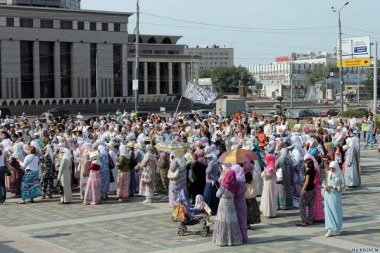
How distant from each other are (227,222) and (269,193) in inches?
113

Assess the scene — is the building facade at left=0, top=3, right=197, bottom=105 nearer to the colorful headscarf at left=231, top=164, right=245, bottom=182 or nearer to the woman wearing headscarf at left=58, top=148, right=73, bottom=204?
the woman wearing headscarf at left=58, top=148, right=73, bottom=204

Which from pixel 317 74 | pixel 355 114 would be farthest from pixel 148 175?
pixel 317 74

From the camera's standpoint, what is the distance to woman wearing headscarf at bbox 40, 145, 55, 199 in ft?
57.0

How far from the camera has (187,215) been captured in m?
12.6

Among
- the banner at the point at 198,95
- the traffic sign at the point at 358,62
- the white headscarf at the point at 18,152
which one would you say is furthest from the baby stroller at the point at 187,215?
the traffic sign at the point at 358,62

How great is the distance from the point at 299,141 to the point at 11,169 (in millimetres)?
8290

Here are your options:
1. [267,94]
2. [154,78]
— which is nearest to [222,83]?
[267,94]

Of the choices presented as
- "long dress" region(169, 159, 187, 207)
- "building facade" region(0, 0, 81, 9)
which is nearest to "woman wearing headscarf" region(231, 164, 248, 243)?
"long dress" region(169, 159, 187, 207)

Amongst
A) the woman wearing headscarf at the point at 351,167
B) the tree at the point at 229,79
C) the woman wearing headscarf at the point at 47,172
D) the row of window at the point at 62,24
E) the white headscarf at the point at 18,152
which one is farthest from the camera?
the tree at the point at 229,79

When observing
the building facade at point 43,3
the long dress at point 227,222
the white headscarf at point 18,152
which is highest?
the building facade at point 43,3

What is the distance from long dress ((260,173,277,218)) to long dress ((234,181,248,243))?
2.36 meters

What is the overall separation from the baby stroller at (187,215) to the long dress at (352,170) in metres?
7.20

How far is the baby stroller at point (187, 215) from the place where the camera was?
41.1 feet

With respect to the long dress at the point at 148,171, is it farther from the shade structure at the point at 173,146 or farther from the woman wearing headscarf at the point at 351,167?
the woman wearing headscarf at the point at 351,167
